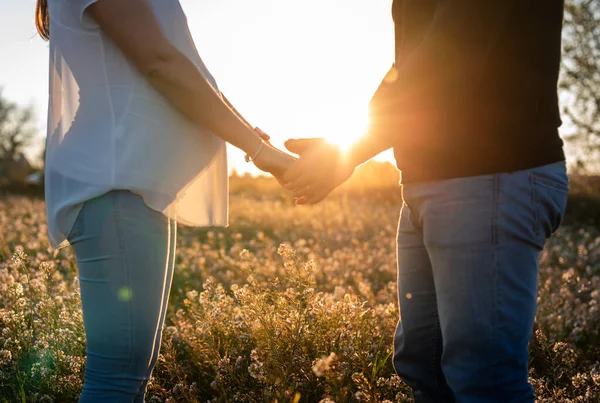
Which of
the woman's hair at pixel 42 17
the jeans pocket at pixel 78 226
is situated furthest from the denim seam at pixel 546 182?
the woman's hair at pixel 42 17

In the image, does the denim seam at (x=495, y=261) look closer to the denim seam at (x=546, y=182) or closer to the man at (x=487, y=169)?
the man at (x=487, y=169)

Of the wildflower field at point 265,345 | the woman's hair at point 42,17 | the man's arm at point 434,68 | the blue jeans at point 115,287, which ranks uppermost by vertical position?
the woman's hair at point 42,17

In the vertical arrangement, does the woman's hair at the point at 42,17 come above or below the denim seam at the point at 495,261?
above

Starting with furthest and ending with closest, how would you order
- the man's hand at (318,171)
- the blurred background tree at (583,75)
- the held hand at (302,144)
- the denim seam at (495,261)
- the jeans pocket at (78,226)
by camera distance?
1. the blurred background tree at (583,75)
2. the held hand at (302,144)
3. the man's hand at (318,171)
4. the jeans pocket at (78,226)
5. the denim seam at (495,261)

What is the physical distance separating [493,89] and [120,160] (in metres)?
1.30

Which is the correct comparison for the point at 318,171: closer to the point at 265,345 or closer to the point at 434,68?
the point at 434,68

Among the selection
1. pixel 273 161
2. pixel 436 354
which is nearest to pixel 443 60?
pixel 273 161

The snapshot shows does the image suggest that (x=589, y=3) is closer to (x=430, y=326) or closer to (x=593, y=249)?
(x=593, y=249)

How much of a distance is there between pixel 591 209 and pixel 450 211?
15.2m

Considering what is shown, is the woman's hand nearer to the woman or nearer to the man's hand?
the man's hand

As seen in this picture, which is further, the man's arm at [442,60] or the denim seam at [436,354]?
the denim seam at [436,354]

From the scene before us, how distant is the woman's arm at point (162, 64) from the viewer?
1814 millimetres

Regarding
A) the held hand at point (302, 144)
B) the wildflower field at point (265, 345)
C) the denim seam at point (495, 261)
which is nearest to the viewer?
→ the denim seam at point (495, 261)

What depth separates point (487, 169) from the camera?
70.5 inches
